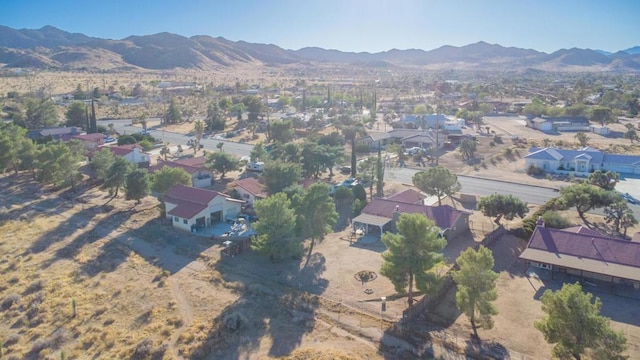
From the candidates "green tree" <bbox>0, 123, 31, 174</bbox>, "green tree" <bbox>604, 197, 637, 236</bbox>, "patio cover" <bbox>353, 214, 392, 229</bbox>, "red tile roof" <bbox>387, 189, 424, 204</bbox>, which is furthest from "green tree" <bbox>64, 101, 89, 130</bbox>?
"green tree" <bbox>604, 197, 637, 236</bbox>

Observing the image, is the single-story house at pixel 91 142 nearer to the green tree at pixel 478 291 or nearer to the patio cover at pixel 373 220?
the patio cover at pixel 373 220

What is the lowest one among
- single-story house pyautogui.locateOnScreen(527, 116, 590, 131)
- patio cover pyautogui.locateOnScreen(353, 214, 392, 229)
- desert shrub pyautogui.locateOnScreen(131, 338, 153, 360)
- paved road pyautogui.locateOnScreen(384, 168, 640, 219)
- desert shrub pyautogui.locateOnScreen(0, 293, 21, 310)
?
desert shrub pyautogui.locateOnScreen(0, 293, 21, 310)

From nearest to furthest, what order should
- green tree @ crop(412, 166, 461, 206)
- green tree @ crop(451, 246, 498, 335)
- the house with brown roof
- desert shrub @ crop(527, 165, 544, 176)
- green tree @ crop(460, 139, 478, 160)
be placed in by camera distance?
1. green tree @ crop(451, 246, 498, 335)
2. the house with brown roof
3. green tree @ crop(412, 166, 461, 206)
4. desert shrub @ crop(527, 165, 544, 176)
5. green tree @ crop(460, 139, 478, 160)

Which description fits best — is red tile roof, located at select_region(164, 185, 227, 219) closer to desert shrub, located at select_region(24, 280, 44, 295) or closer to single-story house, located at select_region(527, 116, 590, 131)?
desert shrub, located at select_region(24, 280, 44, 295)

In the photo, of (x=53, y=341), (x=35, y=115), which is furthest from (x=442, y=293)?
(x=35, y=115)

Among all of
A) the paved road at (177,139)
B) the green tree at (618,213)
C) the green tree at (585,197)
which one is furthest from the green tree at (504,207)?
the paved road at (177,139)

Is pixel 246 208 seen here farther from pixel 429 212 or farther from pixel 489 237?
pixel 489 237
